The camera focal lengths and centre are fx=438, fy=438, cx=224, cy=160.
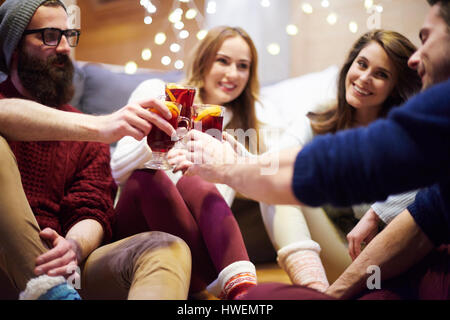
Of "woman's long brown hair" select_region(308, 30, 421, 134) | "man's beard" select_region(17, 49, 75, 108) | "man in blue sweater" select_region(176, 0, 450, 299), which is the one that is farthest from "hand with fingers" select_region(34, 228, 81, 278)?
"woman's long brown hair" select_region(308, 30, 421, 134)

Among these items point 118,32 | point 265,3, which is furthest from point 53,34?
point 118,32

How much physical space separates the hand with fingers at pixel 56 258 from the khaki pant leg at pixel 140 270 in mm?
76

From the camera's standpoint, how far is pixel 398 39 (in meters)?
1.68

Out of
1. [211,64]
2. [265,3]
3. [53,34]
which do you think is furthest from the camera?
[265,3]

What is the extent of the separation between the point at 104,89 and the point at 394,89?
161cm

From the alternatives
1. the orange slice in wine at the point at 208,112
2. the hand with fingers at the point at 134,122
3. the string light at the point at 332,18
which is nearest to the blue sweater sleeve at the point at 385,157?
the hand with fingers at the point at 134,122

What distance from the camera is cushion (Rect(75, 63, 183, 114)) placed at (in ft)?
8.35

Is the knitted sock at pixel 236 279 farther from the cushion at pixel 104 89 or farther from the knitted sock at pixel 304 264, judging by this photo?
the cushion at pixel 104 89

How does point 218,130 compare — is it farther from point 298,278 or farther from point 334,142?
point 334,142

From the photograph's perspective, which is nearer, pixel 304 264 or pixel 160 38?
pixel 304 264

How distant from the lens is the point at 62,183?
141cm

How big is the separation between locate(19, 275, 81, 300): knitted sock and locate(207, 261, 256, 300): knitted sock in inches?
17.0

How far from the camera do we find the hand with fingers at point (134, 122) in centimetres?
114

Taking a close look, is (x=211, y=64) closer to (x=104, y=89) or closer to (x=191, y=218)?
(x=104, y=89)
